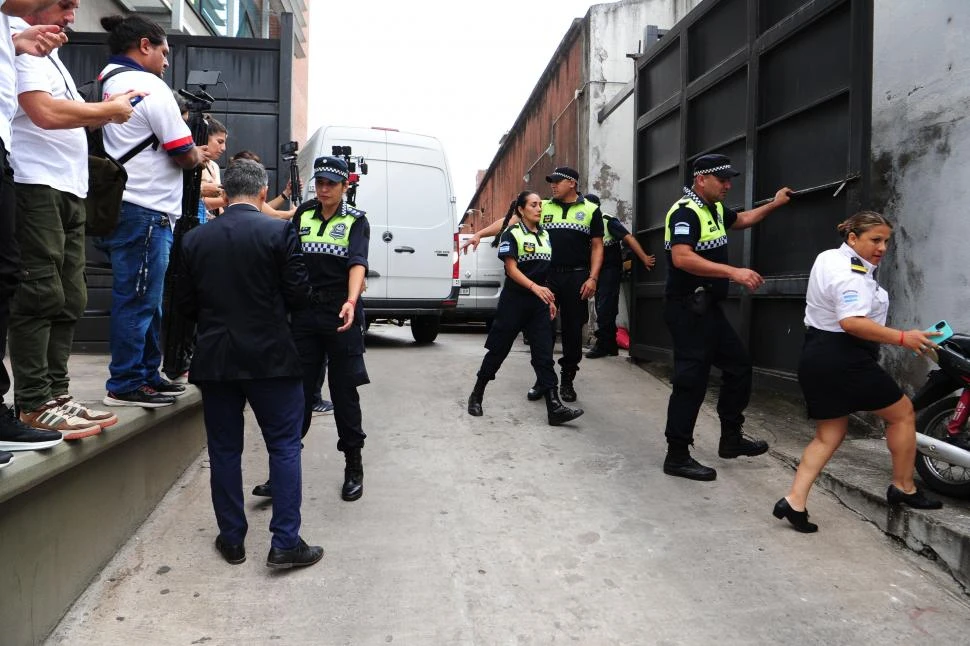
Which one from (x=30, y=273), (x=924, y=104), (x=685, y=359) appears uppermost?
(x=924, y=104)

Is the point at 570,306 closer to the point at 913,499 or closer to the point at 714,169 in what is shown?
the point at 714,169

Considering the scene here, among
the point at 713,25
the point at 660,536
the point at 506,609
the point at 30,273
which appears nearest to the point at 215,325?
the point at 30,273

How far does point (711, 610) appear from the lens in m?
2.78

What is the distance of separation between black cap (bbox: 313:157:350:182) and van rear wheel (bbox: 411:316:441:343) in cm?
521

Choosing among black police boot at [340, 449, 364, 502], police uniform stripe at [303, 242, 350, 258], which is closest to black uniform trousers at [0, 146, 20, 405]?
police uniform stripe at [303, 242, 350, 258]

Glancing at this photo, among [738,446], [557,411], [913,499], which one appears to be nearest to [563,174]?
[557,411]

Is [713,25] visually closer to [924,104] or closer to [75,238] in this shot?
[924,104]

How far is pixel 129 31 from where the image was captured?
3475 millimetres

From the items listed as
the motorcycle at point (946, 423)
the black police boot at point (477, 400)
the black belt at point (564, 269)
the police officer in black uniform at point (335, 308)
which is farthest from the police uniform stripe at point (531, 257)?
the motorcycle at point (946, 423)

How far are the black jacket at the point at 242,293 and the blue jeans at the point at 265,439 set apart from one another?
11 cm

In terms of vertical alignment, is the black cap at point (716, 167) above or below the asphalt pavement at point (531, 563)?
above

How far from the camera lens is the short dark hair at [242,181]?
3.10 m

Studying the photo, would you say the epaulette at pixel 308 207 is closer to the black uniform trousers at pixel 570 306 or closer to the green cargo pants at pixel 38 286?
the green cargo pants at pixel 38 286

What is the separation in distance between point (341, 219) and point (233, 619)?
2023mm
